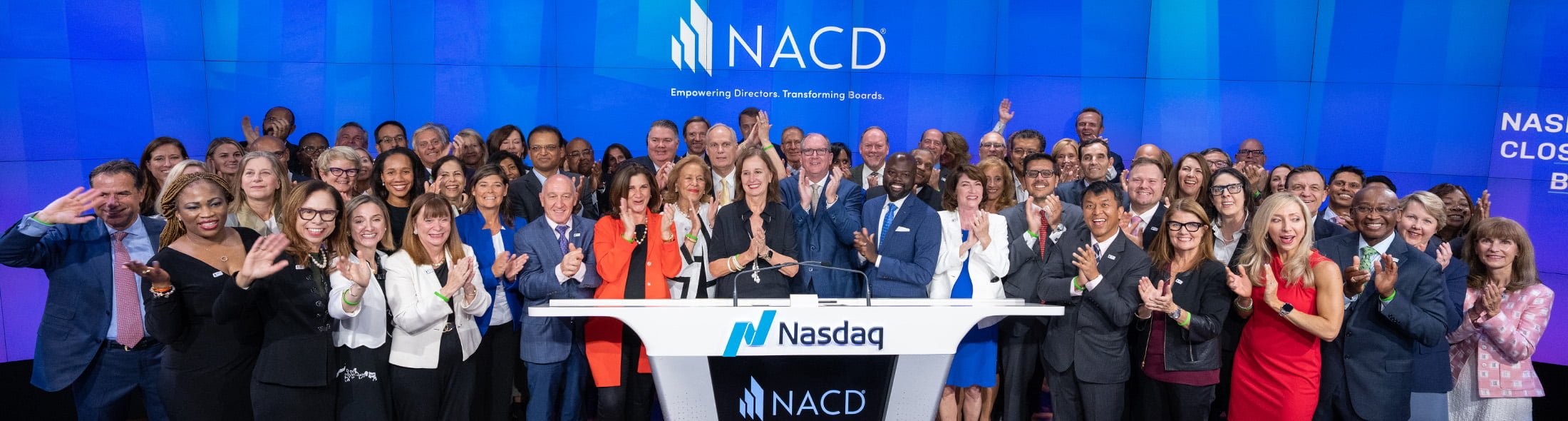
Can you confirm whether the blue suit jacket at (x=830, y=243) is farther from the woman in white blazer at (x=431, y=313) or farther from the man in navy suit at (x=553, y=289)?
the woman in white blazer at (x=431, y=313)

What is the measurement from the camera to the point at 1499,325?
4.04 meters

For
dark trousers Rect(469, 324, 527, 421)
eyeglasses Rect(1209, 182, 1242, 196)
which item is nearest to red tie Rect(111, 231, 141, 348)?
dark trousers Rect(469, 324, 527, 421)

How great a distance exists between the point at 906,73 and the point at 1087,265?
4202mm

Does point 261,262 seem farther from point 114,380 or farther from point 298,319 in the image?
point 114,380

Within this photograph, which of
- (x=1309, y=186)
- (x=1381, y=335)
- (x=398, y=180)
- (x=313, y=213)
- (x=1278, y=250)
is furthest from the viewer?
(x=1309, y=186)

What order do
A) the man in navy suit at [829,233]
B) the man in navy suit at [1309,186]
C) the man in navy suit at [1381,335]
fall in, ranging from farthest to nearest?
the man in navy suit at [1309,186] → the man in navy suit at [829,233] → the man in navy suit at [1381,335]

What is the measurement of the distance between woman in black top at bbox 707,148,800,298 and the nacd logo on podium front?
0.97 meters

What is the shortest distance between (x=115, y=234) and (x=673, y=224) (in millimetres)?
2262

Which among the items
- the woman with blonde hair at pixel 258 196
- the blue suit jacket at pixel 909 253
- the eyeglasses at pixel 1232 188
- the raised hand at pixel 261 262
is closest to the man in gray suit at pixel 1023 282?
the blue suit jacket at pixel 909 253

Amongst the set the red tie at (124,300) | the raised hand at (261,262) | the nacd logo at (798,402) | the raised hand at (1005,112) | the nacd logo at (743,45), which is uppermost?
the nacd logo at (743,45)

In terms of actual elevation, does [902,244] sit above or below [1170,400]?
above

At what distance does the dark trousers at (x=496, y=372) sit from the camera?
12.8ft

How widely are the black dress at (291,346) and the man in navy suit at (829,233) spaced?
1.93 meters

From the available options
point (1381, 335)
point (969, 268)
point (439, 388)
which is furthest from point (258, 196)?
point (1381, 335)
